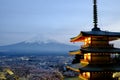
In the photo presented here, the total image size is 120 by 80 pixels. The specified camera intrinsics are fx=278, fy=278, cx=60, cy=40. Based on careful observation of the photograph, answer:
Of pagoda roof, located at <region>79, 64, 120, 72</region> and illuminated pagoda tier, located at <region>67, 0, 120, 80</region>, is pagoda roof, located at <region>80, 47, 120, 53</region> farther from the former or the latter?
pagoda roof, located at <region>79, 64, 120, 72</region>

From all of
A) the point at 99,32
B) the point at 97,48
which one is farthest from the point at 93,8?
the point at 97,48

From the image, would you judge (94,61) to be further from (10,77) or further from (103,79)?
(10,77)

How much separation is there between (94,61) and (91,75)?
2.98ft

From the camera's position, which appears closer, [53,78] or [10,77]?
[10,77]

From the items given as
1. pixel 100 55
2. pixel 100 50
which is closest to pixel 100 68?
pixel 100 55

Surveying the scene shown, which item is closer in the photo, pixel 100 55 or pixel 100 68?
pixel 100 68

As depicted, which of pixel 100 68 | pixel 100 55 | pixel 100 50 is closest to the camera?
pixel 100 68

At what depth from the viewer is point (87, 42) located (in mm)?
19031

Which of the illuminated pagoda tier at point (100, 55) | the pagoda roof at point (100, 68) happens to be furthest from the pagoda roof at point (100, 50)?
the pagoda roof at point (100, 68)

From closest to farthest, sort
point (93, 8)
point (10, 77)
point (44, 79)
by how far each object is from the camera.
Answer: point (93, 8)
point (10, 77)
point (44, 79)

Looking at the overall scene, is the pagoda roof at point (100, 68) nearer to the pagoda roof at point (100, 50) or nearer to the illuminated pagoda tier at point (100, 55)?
the illuminated pagoda tier at point (100, 55)

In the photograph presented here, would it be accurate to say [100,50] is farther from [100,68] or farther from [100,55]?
[100,68]

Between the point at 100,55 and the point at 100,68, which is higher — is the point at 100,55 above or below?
above

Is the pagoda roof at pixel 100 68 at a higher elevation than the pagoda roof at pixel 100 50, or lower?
lower
